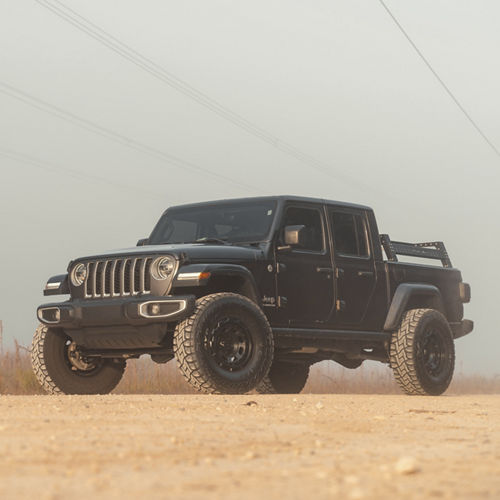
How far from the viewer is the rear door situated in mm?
12438

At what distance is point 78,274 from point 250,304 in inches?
84.4

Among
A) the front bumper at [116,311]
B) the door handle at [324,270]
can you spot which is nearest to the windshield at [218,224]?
the door handle at [324,270]

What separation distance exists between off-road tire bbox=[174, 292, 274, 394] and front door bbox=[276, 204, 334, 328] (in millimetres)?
986

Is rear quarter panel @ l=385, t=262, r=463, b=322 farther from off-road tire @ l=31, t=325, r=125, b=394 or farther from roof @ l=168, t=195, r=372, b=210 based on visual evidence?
off-road tire @ l=31, t=325, r=125, b=394

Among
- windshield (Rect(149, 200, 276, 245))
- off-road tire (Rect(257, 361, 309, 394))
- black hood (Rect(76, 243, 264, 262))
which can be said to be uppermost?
windshield (Rect(149, 200, 276, 245))

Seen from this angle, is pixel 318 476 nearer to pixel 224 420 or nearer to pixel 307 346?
pixel 224 420

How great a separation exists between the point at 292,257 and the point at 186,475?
742 centimetres

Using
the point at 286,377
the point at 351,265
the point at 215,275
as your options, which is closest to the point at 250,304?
the point at 215,275

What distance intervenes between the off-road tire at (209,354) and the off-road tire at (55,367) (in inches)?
85.6

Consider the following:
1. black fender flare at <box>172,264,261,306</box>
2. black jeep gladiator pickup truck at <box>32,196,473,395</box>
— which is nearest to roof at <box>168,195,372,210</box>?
black jeep gladiator pickup truck at <box>32,196,473,395</box>

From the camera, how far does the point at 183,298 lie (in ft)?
33.6

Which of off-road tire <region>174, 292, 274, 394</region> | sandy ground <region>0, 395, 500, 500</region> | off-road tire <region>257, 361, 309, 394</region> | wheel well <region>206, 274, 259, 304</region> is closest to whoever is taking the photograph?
sandy ground <region>0, 395, 500, 500</region>

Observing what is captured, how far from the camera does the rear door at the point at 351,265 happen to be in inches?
490

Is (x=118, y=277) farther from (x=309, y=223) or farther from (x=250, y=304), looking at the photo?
(x=309, y=223)
